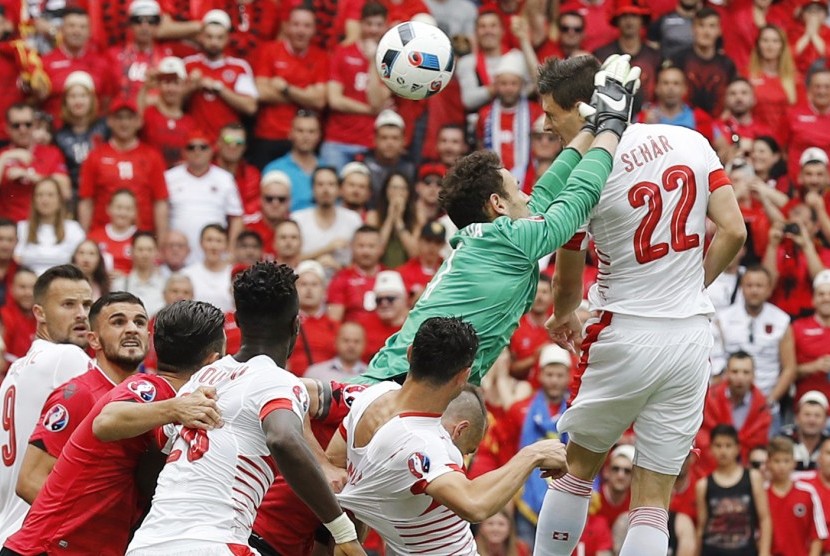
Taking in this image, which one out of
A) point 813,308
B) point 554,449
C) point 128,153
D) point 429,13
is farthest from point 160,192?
point 554,449

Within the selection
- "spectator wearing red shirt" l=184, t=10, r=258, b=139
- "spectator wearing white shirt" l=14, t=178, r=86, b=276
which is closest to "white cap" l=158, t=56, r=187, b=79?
"spectator wearing red shirt" l=184, t=10, r=258, b=139

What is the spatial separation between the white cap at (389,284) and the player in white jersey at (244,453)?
7.81 metres

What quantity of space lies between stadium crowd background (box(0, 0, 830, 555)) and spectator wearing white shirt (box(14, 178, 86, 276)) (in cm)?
2

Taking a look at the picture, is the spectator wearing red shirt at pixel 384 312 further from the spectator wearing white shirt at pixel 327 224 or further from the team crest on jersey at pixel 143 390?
the team crest on jersey at pixel 143 390

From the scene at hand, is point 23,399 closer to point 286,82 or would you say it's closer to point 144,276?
point 144,276

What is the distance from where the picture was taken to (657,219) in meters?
8.55

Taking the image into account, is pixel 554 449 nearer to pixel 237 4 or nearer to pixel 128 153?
pixel 128 153

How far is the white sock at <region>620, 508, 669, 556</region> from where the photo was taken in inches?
340

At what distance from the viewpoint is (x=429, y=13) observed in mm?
18828

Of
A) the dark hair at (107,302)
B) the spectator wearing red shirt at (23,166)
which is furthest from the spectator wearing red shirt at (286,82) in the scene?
the dark hair at (107,302)

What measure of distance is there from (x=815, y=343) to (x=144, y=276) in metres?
6.99

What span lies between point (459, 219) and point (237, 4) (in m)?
10.4

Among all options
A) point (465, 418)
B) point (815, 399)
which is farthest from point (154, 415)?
point (815, 399)

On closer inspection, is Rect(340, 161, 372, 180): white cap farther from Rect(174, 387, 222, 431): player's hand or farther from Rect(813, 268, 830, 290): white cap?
Rect(174, 387, 222, 431): player's hand
